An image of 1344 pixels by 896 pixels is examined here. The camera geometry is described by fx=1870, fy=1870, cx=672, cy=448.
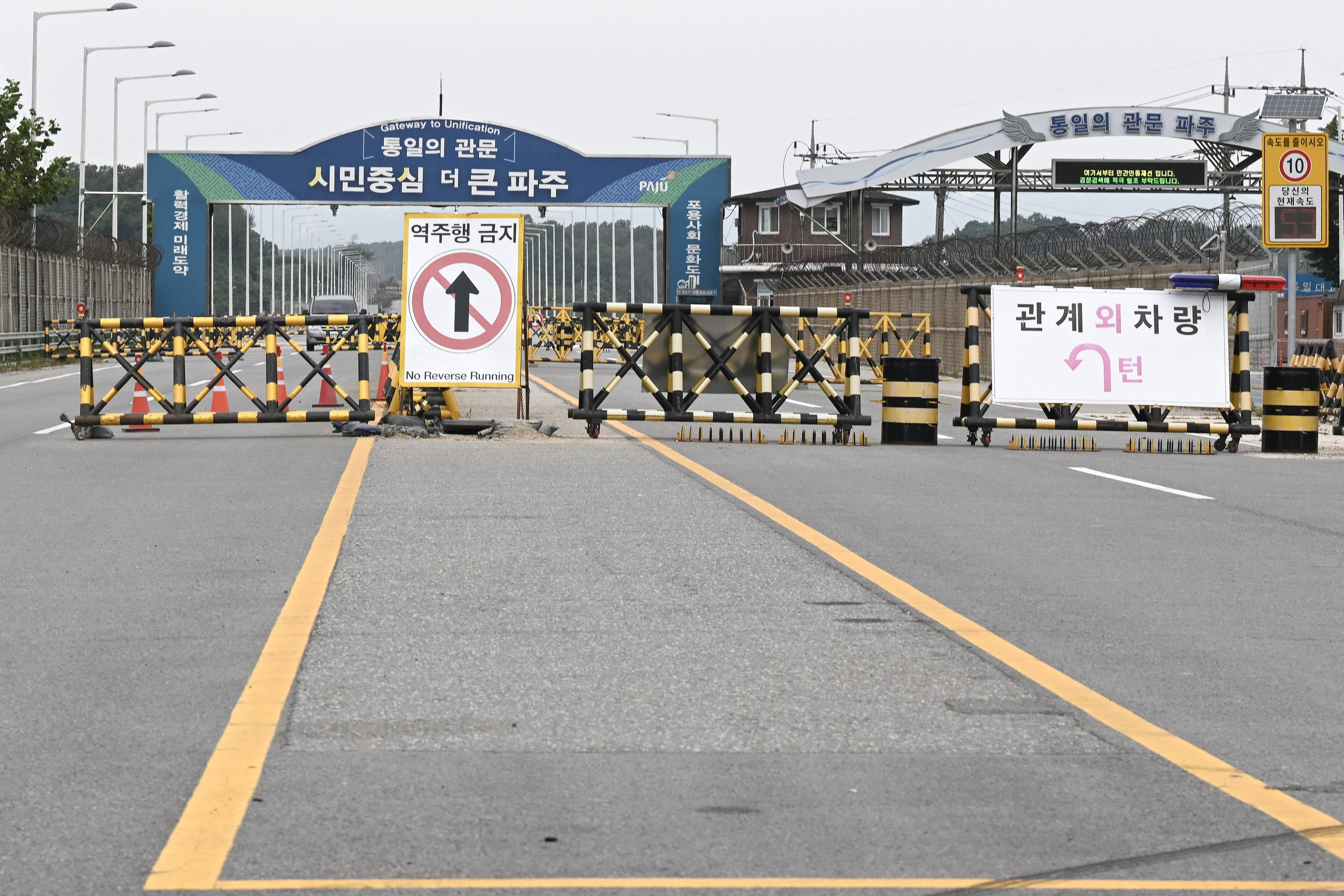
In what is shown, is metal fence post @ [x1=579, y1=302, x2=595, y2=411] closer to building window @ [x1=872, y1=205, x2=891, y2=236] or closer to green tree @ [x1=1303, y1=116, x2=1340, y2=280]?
green tree @ [x1=1303, y1=116, x2=1340, y2=280]

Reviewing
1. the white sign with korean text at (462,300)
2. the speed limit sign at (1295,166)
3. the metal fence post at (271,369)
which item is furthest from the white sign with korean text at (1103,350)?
the metal fence post at (271,369)

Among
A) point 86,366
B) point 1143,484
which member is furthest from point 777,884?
point 86,366

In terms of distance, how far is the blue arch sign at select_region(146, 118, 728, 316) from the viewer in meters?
60.3

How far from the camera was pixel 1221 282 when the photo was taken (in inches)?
717

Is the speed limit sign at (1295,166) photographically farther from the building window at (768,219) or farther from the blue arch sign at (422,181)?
the building window at (768,219)

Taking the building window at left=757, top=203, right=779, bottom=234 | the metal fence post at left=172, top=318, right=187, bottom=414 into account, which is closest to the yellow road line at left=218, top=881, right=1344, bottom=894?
the metal fence post at left=172, top=318, right=187, bottom=414

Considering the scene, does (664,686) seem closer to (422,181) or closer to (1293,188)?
(1293,188)

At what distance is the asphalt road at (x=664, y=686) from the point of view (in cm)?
445

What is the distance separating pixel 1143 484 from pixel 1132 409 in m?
4.47

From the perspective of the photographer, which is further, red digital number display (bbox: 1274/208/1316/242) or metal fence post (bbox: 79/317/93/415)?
red digital number display (bbox: 1274/208/1316/242)

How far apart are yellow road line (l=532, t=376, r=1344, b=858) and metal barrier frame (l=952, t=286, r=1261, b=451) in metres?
8.25

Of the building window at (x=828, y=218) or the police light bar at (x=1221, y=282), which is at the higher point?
the building window at (x=828, y=218)

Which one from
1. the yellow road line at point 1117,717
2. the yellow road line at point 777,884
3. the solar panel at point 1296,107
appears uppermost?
the solar panel at point 1296,107

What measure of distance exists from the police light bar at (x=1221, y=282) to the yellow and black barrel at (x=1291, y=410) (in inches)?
32.2
